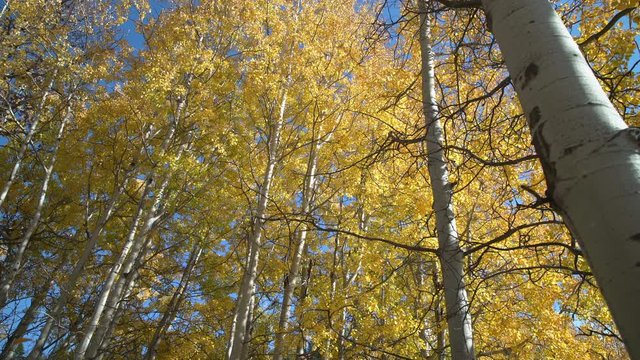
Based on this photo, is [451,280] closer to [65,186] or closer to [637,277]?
[637,277]

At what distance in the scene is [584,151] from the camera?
29.8 inches

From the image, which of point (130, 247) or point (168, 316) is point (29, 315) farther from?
point (130, 247)

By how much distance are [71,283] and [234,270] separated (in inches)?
207

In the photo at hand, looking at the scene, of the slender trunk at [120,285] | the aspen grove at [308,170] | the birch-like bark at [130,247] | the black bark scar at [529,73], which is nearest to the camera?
the black bark scar at [529,73]

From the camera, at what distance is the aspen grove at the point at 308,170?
2.81 metres

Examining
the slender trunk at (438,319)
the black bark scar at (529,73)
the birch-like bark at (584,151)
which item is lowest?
the birch-like bark at (584,151)

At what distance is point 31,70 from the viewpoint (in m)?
8.73

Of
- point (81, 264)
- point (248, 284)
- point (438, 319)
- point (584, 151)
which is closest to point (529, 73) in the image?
point (584, 151)

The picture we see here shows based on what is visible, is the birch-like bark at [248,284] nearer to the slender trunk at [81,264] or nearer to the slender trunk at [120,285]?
the slender trunk at [120,285]

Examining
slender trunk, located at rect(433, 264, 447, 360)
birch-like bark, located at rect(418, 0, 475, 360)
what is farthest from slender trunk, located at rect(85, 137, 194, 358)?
birch-like bark, located at rect(418, 0, 475, 360)

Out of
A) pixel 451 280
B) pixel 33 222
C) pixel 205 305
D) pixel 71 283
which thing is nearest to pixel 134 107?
pixel 33 222

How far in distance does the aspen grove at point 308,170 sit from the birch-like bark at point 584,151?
0.02 meters

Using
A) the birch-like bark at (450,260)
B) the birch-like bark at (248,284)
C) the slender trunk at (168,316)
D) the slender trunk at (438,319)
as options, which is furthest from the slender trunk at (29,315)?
the birch-like bark at (450,260)

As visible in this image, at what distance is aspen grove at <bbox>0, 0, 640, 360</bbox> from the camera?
2.81m
